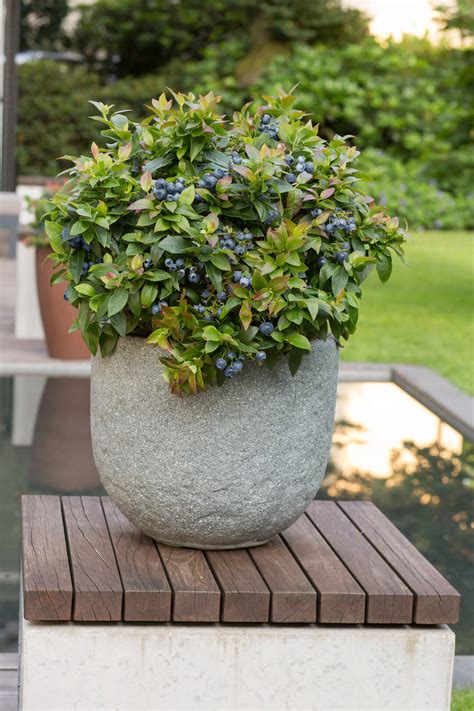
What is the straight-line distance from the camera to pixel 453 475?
5992 mm

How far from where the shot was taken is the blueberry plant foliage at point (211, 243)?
264 cm

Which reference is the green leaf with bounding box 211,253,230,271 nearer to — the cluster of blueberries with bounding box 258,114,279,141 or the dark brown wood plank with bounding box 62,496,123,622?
the cluster of blueberries with bounding box 258,114,279,141

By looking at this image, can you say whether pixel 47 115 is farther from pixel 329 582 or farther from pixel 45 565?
pixel 329 582

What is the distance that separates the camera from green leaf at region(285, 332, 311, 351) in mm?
2633

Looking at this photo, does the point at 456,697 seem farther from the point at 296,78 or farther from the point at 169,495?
the point at 296,78

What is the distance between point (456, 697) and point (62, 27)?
59.2ft

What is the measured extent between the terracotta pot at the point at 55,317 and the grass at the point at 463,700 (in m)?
5.07

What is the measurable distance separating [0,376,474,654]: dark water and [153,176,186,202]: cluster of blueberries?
1.65 m

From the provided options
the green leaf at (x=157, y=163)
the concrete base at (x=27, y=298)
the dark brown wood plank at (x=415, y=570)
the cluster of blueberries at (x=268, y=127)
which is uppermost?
the cluster of blueberries at (x=268, y=127)

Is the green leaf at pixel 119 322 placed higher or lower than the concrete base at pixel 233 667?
higher

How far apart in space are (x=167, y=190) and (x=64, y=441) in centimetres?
372

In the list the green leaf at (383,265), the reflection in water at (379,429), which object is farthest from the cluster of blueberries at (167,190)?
the reflection in water at (379,429)

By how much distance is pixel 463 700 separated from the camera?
3275mm

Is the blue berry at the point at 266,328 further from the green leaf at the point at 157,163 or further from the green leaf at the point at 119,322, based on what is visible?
the green leaf at the point at 157,163
